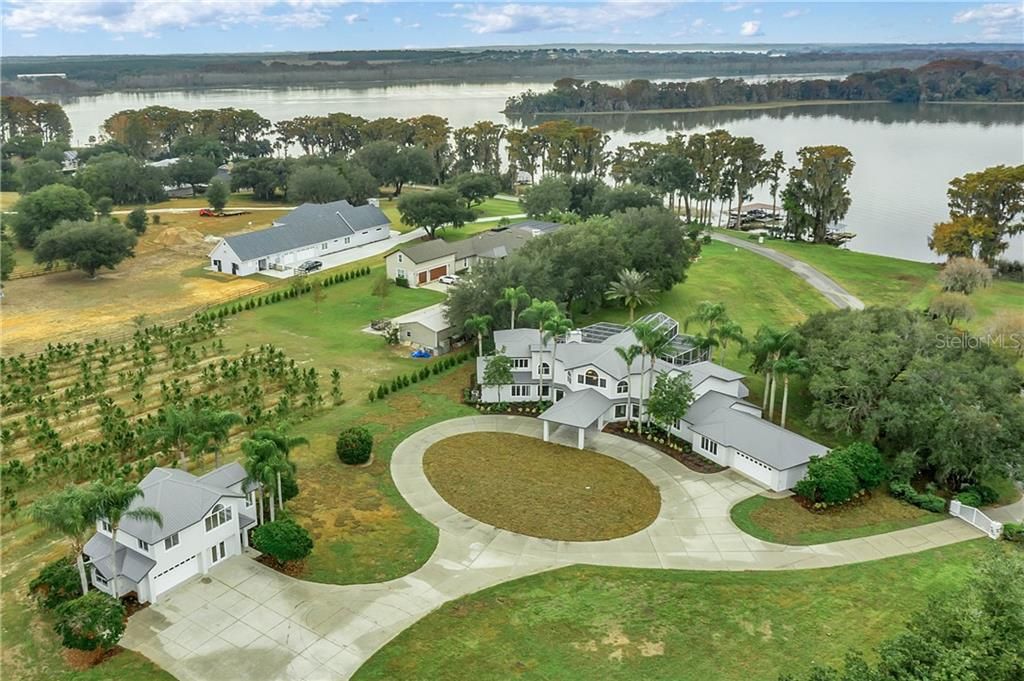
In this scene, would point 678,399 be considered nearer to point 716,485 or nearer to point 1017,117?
point 716,485

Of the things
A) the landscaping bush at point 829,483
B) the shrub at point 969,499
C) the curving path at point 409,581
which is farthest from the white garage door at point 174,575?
the shrub at point 969,499

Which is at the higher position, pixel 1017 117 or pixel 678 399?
pixel 1017 117

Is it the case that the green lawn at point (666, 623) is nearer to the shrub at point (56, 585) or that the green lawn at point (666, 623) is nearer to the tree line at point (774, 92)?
the shrub at point (56, 585)

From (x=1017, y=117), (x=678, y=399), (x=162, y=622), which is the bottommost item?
(x=162, y=622)

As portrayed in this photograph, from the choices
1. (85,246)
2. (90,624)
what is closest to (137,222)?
(85,246)

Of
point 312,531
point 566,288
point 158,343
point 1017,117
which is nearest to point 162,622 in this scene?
point 312,531

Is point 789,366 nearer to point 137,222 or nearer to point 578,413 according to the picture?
point 578,413
